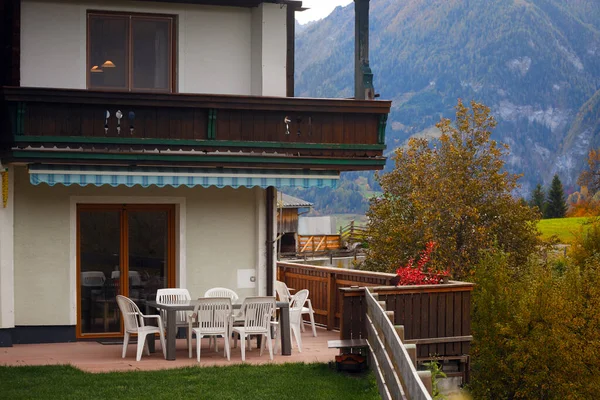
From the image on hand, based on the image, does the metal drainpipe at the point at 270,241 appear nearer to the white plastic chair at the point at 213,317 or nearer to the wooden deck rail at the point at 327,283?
the wooden deck rail at the point at 327,283

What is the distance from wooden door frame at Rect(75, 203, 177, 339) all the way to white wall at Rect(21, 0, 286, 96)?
1.98 meters

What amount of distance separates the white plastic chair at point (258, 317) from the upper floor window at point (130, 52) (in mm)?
4398

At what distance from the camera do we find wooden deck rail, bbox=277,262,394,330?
1689 centimetres

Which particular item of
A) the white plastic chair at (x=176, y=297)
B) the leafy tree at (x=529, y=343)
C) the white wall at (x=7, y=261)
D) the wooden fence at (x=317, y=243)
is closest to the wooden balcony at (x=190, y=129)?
the white wall at (x=7, y=261)

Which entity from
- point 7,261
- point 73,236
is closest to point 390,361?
point 73,236

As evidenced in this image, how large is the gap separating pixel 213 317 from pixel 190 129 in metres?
3.06

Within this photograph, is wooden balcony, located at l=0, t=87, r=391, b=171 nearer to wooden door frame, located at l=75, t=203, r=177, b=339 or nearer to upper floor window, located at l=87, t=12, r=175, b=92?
upper floor window, located at l=87, t=12, r=175, b=92

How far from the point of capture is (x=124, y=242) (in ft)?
51.9

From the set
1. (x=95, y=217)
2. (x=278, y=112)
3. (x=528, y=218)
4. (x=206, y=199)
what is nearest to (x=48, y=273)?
(x=95, y=217)

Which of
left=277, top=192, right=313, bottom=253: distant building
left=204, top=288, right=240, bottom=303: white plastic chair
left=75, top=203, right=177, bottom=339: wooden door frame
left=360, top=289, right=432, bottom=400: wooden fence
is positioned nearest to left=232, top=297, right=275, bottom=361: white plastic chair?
left=360, top=289, right=432, bottom=400: wooden fence

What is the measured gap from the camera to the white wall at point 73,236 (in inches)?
601

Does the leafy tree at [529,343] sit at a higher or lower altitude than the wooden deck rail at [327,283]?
lower

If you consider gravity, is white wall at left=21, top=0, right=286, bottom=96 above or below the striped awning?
above

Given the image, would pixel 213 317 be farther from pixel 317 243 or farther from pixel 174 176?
pixel 317 243
